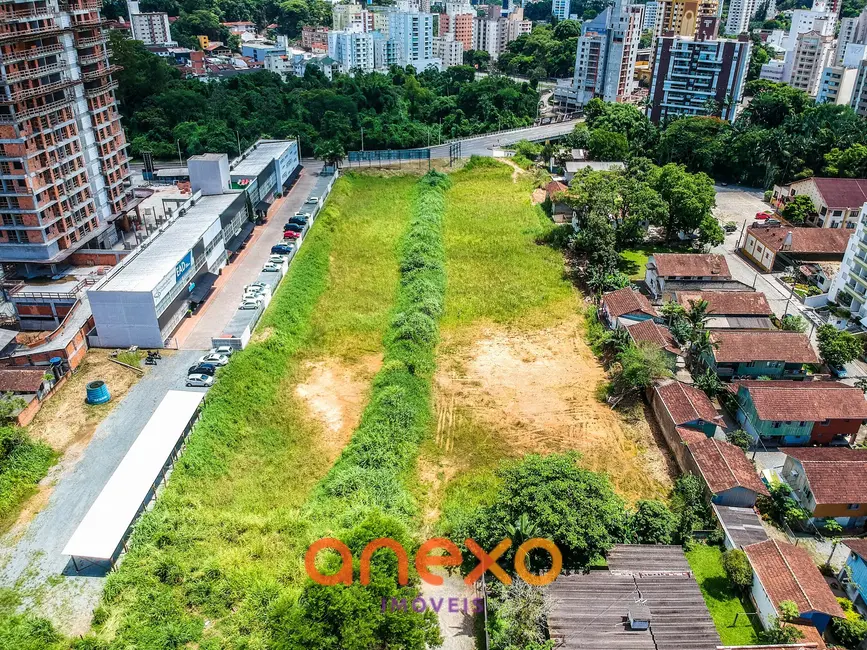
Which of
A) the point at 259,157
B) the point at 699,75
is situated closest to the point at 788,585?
the point at 259,157

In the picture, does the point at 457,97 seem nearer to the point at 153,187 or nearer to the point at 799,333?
the point at 153,187

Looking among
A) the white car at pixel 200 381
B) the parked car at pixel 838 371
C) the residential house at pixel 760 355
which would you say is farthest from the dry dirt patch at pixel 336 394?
the parked car at pixel 838 371

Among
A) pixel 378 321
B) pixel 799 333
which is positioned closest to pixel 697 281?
pixel 799 333

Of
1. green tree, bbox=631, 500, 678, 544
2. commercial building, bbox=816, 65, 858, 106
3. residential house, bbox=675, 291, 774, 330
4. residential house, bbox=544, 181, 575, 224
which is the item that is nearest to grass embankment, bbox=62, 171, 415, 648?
green tree, bbox=631, 500, 678, 544

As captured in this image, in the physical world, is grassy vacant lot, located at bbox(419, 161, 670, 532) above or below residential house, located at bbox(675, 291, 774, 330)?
below

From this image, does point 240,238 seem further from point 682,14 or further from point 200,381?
point 682,14
